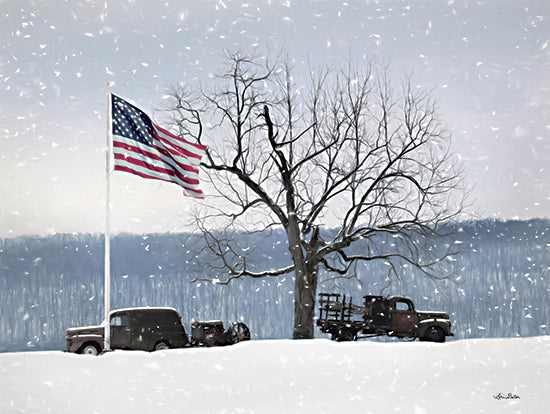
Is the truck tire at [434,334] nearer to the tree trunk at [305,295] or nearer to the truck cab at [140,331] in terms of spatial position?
the tree trunk at [305,295]

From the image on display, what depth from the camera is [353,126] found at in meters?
10.6

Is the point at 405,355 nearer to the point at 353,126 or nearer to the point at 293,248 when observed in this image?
the point at 293,248

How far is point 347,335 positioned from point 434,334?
4.68ft

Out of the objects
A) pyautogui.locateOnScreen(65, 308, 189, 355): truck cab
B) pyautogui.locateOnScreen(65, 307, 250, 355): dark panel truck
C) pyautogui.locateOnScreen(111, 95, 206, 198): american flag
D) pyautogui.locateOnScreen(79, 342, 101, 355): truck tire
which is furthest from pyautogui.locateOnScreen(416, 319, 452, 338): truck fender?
pyautogui.locateOnScreen(79, 342, 101, 355): truck tire

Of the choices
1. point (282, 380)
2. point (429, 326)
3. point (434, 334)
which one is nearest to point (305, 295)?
point (429, 326)

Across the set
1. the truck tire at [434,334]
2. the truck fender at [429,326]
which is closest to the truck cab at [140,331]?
the truck fender at [429,326]

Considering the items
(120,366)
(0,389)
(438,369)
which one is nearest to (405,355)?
(438,369)

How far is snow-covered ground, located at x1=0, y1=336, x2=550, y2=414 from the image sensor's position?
629 cm

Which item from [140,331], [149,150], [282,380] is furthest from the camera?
[140,331]

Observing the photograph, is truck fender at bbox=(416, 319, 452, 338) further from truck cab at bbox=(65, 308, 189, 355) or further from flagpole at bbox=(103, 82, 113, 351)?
flagpole at bbox=(103, 82, 113, 351)

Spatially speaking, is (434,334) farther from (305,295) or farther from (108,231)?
(108,231)

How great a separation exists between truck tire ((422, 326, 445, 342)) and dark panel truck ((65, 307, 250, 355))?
10.5 ft

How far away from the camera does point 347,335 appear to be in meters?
9.70

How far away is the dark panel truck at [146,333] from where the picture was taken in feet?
28.3
